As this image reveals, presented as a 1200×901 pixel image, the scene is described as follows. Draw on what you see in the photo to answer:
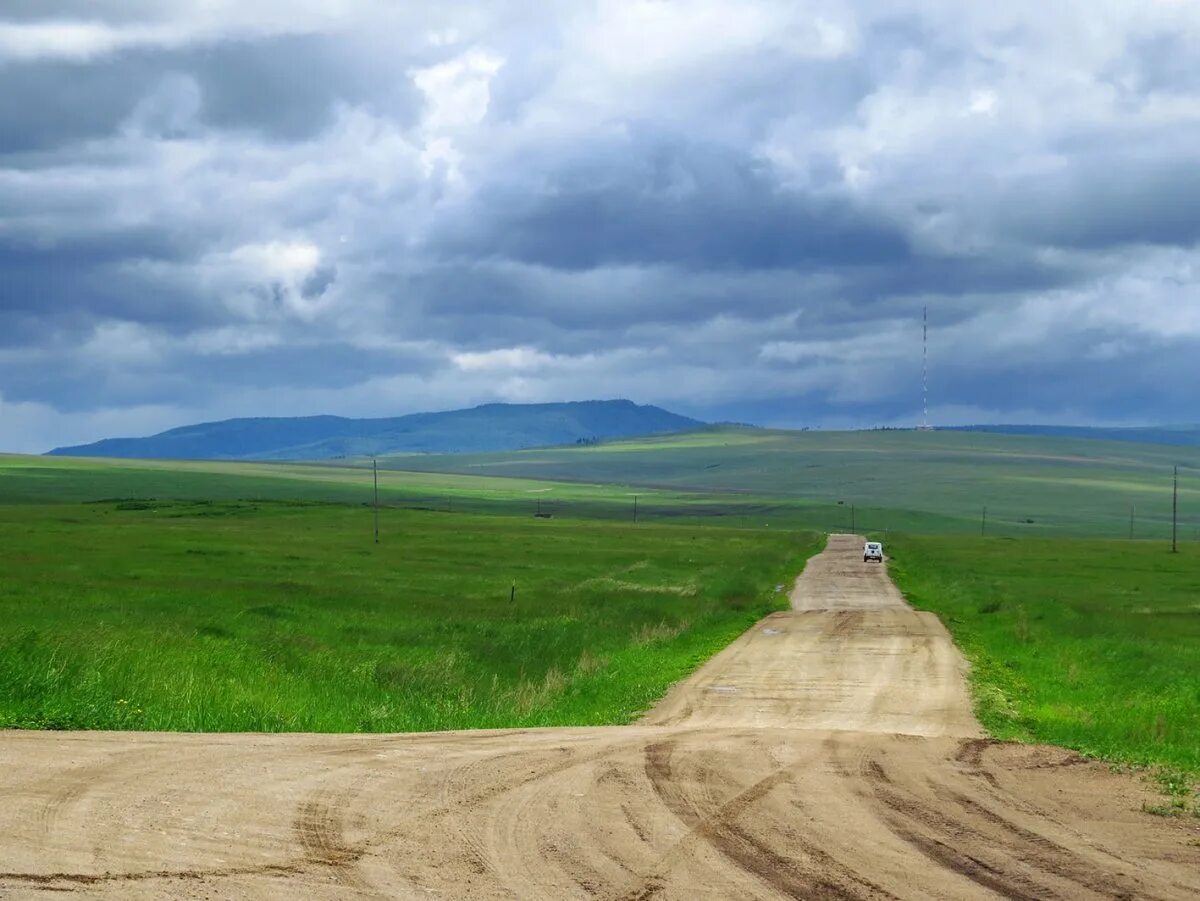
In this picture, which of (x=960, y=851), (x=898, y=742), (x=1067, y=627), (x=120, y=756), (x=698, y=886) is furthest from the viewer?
(x=1067, y=627)

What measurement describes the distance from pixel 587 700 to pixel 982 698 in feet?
28.1

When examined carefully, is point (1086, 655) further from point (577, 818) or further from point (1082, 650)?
point (577, 818)

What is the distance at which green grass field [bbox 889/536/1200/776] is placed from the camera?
2434cm

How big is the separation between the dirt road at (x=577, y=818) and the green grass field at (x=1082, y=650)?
4.62m

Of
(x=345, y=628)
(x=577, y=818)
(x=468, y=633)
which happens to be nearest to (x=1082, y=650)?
(x=468, y=633)

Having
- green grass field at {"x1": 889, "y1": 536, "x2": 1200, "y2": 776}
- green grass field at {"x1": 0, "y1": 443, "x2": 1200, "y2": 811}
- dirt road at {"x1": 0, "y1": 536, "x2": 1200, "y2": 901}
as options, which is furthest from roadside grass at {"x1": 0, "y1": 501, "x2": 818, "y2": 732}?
green grass field at {"x1": 889, "y1": 536, "x2": 1200, "y2": 776}

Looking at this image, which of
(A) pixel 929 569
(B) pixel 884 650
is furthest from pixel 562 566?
(B) pixel 884 650

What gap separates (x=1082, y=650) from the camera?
134 ft

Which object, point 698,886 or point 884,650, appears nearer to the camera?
point 698,886

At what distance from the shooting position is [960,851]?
1285 centimetres

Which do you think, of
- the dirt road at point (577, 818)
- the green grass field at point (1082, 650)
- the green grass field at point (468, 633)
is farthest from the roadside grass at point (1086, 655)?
the dirt road at point (577, 818)

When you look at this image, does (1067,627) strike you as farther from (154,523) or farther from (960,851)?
(154,523)

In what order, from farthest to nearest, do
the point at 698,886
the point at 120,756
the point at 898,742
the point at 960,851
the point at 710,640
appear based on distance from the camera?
the point at 710,640
the point at 898,742
the point at 120,756
the point at 960,851
the point at 698,886

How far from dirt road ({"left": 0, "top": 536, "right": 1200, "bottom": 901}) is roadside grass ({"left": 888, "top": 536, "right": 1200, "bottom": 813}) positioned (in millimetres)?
2511
